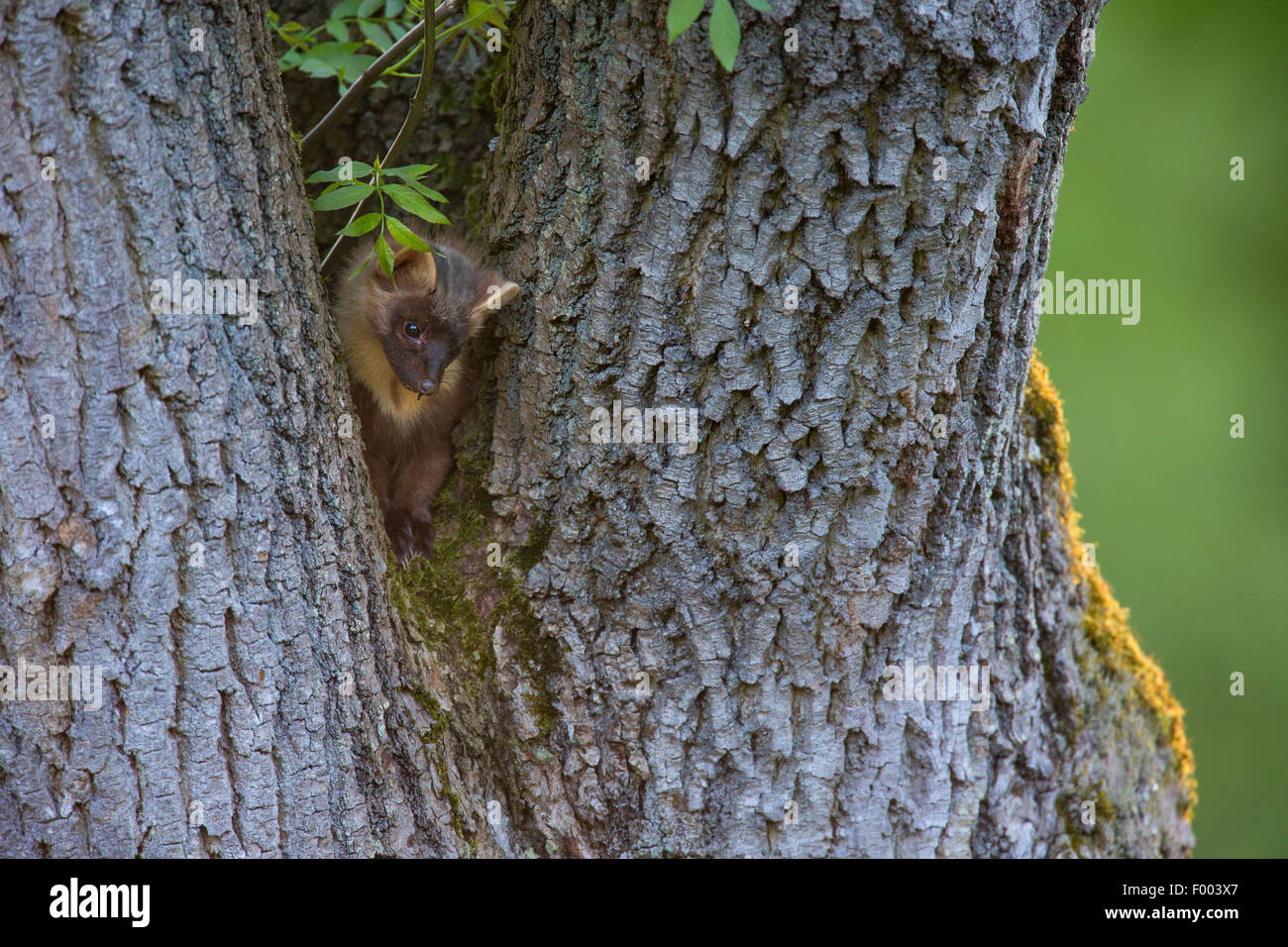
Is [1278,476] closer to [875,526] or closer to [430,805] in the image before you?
[875,526]

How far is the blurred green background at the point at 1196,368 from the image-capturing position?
5.57 meters

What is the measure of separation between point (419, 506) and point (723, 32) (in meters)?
1.67

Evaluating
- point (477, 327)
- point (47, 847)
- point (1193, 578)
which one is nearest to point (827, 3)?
point (477, 327)

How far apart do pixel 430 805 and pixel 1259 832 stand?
5820 mm

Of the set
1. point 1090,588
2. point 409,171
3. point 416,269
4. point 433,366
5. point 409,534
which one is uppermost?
point 416,269

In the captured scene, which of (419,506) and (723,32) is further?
(419,506)

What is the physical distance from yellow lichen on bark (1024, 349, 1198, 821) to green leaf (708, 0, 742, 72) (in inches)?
71.9

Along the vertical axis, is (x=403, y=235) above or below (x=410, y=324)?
below

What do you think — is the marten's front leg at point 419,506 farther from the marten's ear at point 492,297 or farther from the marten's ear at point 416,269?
the marten's ear at point 416,269

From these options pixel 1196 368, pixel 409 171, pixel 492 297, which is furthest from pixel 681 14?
pixel 1196 368

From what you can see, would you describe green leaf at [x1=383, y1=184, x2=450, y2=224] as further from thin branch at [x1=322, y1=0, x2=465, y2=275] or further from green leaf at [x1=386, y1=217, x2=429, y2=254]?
thin branch at [x1=322, y1=0, x2=465, y2=275]

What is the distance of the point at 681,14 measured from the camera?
166 cm

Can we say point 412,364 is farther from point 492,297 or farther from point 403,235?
point 403,235

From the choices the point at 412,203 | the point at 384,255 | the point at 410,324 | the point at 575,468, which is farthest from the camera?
the point at 410,324
